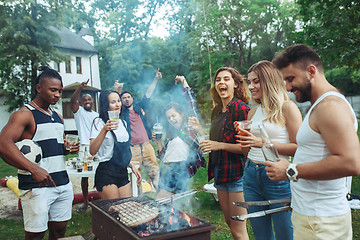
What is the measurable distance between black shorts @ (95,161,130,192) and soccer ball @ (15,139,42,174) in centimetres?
73

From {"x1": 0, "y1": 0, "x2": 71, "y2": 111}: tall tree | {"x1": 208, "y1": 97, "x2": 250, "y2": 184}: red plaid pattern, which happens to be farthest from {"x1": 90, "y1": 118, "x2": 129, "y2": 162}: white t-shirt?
{"x1": 0, "y1": 0, "x2": 71, "y2": 111}: tall tree

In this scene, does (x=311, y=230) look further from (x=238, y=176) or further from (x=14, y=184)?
(x=14, y=184)

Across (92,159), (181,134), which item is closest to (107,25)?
(92,159)

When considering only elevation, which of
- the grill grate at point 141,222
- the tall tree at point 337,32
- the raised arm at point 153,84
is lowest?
the grill grate at point 141,222

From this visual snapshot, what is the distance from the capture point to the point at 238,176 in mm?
2996

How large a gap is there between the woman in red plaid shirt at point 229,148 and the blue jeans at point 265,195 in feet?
0.95

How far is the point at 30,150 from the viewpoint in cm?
282

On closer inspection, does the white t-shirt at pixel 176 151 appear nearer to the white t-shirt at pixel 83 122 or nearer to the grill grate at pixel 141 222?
the grill grate at pixel 141 222

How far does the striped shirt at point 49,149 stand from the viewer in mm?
2840

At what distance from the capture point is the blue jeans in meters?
2.42

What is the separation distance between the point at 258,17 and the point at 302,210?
24352mm

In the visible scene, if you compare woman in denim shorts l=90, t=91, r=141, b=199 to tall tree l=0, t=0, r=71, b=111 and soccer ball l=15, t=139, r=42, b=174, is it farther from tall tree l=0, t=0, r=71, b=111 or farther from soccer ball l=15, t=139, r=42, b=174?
tall tree l=0, t=0, r=71, b=111

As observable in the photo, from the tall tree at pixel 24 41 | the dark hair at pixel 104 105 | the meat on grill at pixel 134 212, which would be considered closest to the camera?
the meat on grill at pixel 134 212

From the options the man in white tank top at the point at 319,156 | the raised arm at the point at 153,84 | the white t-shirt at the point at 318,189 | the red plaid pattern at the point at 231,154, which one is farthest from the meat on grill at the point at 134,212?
the raised arm at the point at 153,84
